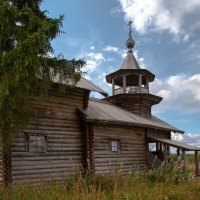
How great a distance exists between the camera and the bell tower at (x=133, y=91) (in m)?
27.2

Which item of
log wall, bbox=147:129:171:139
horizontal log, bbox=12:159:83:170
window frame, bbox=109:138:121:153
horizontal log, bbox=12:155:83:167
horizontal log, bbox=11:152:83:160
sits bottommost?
horizontal log, bbox=12:159:83:170

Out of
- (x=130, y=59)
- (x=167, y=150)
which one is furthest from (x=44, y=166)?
(x=130, y=59)

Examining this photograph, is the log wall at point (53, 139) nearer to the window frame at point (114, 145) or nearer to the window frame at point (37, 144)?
the window frame at point (37, 144)

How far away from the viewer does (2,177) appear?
13.9m

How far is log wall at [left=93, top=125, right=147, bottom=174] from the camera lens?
18312mm

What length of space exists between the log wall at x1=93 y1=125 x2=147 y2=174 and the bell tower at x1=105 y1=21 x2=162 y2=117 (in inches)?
203

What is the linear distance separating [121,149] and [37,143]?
612cm

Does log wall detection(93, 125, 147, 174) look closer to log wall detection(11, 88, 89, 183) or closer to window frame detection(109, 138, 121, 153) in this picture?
window frame detection(109, 138, 121, 153)

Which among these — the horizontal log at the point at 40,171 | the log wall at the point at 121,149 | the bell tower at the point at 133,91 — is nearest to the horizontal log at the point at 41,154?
the horizontal log at the point at 40,171

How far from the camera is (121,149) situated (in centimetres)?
2005

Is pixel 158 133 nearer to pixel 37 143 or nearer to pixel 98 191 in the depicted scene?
pixel 37 143

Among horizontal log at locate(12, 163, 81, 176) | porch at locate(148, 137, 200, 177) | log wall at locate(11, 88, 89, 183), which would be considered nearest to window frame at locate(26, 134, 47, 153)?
log wall at locate(11, 88, 89, 183)

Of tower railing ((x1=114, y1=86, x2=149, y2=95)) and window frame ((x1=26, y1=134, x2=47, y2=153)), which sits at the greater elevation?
tower railing ((x1=114, y1=86, x2=149, y2=95))

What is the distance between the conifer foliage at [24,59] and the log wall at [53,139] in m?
2.76
